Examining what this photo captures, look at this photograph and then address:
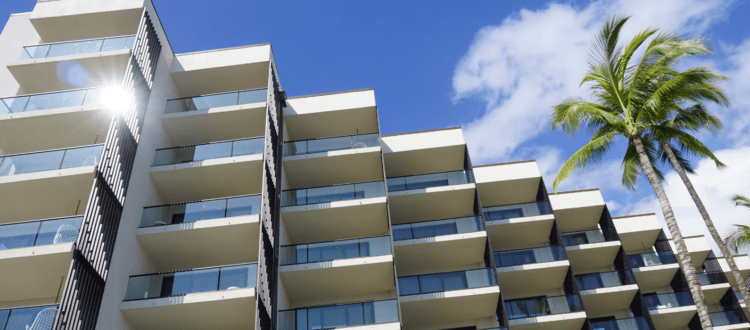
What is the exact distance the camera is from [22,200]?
16.8 metres

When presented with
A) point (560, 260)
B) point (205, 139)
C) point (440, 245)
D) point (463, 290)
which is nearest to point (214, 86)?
point (205, 139)

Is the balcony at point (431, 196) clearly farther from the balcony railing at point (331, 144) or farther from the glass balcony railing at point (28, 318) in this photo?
the glass balcony railing at point (28, 318)

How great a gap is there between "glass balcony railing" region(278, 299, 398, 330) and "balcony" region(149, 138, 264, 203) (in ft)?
17.6

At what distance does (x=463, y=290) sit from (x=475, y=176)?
7910mm

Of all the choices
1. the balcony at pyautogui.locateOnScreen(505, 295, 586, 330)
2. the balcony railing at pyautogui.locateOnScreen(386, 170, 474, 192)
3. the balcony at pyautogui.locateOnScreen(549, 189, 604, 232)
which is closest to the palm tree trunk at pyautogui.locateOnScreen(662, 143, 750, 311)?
the balcony at pyautogui.locateOnScreen(505, 295, 586, 330)

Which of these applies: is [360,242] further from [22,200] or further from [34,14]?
[34,14]

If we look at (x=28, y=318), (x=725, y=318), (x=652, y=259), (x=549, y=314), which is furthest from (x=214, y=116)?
(x=725, y=318)

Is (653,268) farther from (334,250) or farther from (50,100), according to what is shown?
(50,100)

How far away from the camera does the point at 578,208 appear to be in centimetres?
2827

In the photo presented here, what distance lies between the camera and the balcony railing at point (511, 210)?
1032 inches

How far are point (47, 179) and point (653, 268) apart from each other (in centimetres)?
2697

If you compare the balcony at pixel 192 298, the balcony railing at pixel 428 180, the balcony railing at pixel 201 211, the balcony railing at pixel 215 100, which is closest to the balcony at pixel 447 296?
the balcony railing at pixel 428 180

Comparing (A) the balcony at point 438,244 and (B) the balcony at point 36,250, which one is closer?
(B) the balcony at point 36,250

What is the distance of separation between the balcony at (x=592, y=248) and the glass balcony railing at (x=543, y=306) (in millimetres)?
4084
